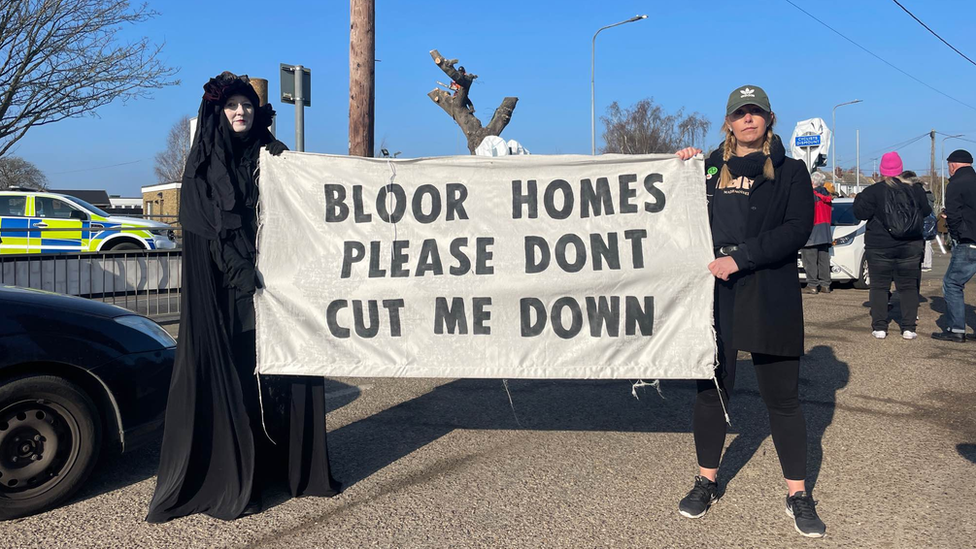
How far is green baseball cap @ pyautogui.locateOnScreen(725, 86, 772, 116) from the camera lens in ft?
11.0

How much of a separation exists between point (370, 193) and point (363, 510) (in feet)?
5.01

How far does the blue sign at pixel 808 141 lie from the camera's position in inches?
677

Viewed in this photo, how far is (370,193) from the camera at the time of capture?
3848 millimetres

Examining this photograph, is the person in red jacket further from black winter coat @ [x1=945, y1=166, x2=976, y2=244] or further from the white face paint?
Result: the white face paint

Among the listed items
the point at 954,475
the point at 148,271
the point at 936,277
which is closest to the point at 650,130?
the point at 936,277

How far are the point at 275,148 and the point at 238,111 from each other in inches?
12.0

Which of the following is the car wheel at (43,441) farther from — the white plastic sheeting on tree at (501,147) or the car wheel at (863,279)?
the car wheel at (863,279)

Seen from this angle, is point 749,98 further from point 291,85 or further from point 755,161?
point 291,85

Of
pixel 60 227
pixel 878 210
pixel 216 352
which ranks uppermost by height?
pixel 60 227

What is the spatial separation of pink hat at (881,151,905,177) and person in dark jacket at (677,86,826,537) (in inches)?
214

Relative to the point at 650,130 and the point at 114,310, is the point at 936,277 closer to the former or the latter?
the point at 114,310

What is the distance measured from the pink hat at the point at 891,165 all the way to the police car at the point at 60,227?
13.3 metres

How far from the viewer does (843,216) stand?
13703 millimetres

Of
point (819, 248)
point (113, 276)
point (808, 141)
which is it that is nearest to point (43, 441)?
point (113, 276)
